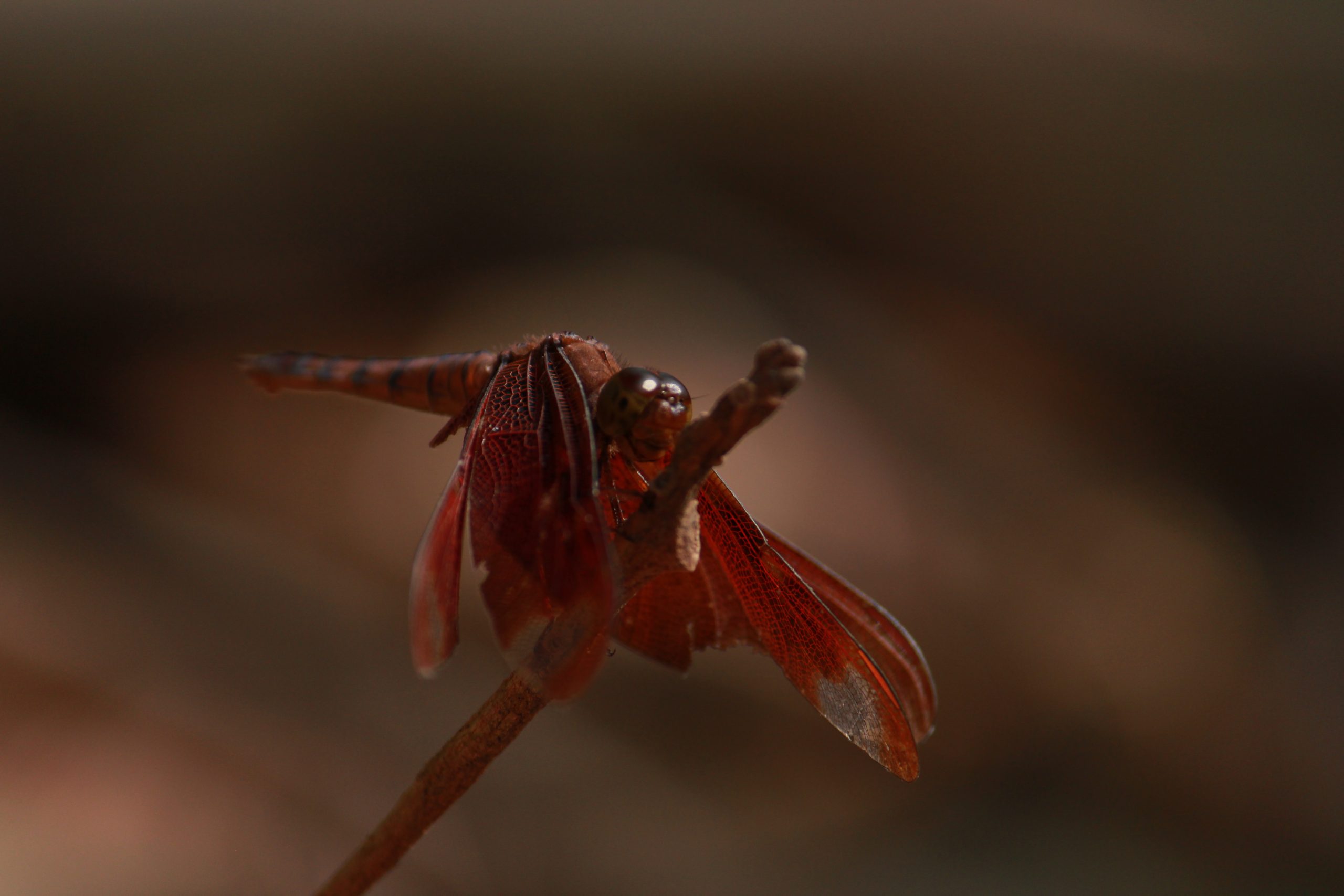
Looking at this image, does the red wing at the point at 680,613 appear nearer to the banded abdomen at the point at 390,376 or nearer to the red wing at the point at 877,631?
the red wing at the point at 877,631

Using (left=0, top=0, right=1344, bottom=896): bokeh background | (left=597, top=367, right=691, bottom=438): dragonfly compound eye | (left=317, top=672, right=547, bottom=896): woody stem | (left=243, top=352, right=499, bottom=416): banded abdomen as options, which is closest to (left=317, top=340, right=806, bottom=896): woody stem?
(left=317, top=672, right=547, bottom=896): woody stem

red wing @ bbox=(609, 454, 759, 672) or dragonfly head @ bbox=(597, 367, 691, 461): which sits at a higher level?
dragonfly head @ bbox=(597, 367, 691, 461)

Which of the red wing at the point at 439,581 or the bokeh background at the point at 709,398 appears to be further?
the bokeh background at the point at 709,398

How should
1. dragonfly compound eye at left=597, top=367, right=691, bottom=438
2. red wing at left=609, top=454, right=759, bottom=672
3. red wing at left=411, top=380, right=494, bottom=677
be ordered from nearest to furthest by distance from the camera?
red wing at left=411, top=380, right=494, bottom=677
dragonfly compound eye at left=597, top=367, right=691, bottom=438
red wing at left=609, top=454, right=759, bottom=672

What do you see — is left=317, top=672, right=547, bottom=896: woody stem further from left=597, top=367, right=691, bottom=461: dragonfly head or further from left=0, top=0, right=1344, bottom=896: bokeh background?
left=0, top=0, right=1344, bottom=896: bokeh background

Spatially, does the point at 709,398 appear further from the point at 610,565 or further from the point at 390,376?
the point at 610,565

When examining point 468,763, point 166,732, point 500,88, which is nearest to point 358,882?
point 468,763

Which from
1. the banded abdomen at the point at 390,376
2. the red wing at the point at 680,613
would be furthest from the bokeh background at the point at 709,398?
the red wing at the point at 680,613
